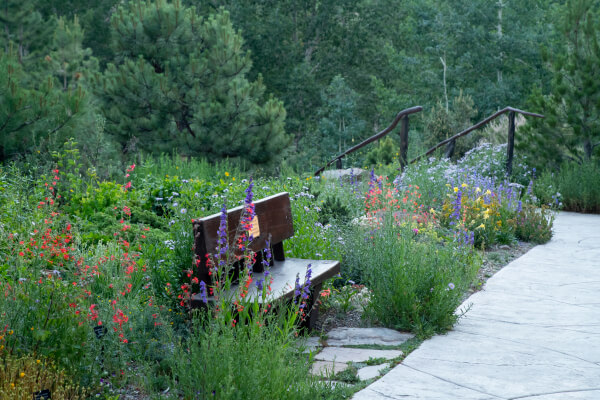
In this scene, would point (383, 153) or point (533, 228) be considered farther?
point (383, 153)

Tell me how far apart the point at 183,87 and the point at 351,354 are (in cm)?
1163

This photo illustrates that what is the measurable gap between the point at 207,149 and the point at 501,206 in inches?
332

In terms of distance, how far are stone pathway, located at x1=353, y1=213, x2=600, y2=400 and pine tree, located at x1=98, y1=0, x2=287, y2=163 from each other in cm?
916

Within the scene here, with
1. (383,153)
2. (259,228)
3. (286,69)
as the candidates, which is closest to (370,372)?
(259,228)

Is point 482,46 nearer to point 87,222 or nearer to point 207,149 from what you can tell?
point 207,149

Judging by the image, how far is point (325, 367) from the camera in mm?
3873

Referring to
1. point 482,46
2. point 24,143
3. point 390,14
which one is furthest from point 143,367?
point 390,14

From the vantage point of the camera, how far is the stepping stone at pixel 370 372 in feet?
12.7

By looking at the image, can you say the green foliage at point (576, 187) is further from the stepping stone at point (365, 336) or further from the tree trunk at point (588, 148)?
the stepping stone at point (365, 336)

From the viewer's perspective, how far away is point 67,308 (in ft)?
11.8

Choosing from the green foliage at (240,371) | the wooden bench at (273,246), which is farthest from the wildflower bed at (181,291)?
the wooden bench at (273,246)

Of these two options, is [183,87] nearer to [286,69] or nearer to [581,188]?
[581,188]

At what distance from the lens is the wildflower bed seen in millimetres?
3217

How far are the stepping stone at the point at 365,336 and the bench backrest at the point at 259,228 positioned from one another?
82cm
